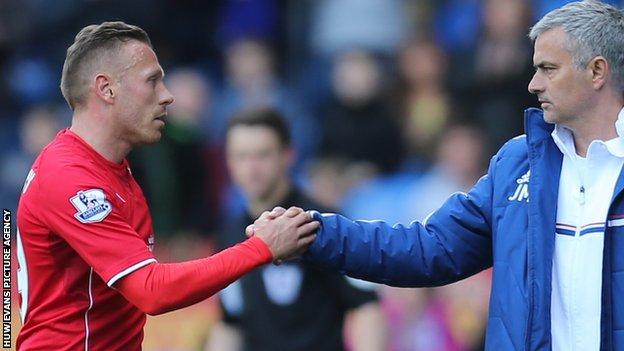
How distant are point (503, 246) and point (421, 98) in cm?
472

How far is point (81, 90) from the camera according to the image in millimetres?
4395

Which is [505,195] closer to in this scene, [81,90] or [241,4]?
[81,90]

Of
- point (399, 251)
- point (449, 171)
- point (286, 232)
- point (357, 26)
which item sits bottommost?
point (449, 171)

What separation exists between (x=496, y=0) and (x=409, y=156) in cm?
119

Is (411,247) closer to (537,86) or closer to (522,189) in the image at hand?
(522,189)

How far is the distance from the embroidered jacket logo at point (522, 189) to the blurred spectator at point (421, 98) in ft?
14.0

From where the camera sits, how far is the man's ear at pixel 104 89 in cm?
438

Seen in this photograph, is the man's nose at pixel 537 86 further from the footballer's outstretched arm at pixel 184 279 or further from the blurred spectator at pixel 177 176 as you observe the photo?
the blurred spectator at pixel 177 176

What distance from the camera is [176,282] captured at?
4066mm

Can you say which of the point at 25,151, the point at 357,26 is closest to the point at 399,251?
the point at 357,26

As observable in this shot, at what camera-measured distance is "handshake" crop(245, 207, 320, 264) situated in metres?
4.31

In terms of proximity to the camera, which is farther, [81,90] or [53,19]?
[53,19]

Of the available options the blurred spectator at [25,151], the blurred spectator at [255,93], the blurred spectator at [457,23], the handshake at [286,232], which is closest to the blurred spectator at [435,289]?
the blurred spectator at [457,23]

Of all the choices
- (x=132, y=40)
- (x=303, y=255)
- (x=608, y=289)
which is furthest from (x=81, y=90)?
(x=608, y=289)
